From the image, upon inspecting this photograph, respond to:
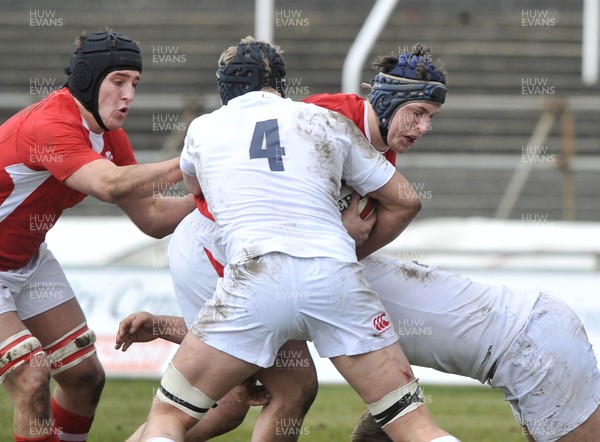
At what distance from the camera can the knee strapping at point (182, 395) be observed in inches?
191

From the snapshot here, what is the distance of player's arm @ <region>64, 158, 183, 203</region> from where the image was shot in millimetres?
5449

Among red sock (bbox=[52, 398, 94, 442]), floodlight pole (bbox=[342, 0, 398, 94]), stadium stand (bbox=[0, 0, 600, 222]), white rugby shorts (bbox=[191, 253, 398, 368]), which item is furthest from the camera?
stadium stand (bbox=[0, 0, 600, 222])

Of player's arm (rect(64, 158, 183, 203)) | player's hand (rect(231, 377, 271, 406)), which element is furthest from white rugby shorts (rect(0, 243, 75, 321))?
player's hand (rect(231, 377, 271, 406))

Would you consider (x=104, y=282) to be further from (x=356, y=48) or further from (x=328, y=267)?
(x=328, y=267)

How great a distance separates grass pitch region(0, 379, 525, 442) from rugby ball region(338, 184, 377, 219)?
2.56 meters

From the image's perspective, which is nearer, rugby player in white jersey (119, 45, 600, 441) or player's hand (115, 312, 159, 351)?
rugby player in white jersey (119, 45, 600, 441)

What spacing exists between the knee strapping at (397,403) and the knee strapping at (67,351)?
2025 millimetres

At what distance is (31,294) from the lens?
20.6 ft

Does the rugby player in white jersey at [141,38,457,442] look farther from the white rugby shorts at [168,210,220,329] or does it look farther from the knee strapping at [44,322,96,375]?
the knee strapping at [44,322,96,375]

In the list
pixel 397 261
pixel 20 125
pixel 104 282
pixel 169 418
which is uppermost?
pixel 20 125

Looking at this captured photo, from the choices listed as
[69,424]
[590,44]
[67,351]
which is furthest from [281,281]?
[590,44]

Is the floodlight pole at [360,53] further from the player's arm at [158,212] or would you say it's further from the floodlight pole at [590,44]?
the player's arm at [158,212]

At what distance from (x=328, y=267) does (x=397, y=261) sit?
755mm


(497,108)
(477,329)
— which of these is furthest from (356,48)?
(477,329)
